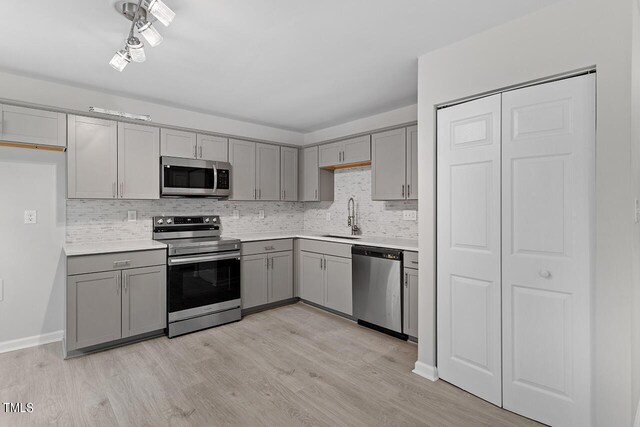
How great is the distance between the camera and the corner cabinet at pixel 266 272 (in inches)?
160

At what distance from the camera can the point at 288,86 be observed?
3262mm

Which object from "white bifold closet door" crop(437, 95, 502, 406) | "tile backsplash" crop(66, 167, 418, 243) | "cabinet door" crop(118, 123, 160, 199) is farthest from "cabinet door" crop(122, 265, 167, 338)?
"white bifold closet door" crop(437, 95, 502, 406)

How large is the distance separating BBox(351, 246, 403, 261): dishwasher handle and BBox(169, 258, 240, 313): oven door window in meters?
1.42

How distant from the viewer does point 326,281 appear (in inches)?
163

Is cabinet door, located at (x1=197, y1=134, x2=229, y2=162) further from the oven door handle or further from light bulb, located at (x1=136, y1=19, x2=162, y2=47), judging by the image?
light bulb, located at (x1=136, y1=19, x2=162, y2=47)

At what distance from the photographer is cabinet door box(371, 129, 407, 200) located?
370cm

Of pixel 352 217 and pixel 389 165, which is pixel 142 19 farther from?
pixel 352 217

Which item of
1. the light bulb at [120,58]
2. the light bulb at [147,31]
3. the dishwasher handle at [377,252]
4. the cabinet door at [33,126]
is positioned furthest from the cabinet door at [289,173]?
the light bulb at [147,31]

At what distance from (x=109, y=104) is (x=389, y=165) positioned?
3.06 metres

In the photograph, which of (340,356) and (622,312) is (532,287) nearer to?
(622,312)

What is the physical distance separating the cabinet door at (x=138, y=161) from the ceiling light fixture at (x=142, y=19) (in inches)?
55.7

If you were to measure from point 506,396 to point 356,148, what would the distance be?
297 centimetres

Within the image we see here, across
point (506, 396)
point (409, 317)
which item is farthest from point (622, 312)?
point (409, 317)

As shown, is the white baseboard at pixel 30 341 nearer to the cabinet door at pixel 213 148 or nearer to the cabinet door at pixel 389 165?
the cabinet door at pixel 213 148
